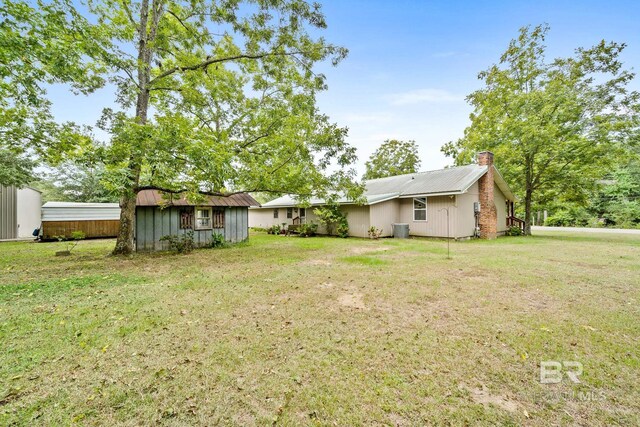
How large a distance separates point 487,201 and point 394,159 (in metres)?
19.9

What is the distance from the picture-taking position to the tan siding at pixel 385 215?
15234 mm

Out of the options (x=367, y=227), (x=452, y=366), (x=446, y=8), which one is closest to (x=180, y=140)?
(x=452, y=366)

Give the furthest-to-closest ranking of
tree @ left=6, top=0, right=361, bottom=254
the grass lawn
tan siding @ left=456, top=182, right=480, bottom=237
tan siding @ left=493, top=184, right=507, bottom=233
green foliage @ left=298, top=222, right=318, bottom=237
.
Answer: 1. green foliage @ left=298, top=222, right=318, bottom=237
2. tan siding @ left=493, top=184, right=507, bottom=233
3. tan siding @ left=456, top=182, right=480, bottom=237
4. tree @ left=6, top=0, right=361, bottom=254
5. the grass lawn

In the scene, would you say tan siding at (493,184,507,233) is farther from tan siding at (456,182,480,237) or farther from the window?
the window

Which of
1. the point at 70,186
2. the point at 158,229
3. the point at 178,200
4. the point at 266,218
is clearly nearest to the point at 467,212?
the point at 178,200

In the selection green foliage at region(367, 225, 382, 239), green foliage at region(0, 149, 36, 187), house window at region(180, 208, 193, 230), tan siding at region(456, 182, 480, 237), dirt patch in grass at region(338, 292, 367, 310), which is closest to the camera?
dirt patch in grass at region(338, 292, 367, 310)

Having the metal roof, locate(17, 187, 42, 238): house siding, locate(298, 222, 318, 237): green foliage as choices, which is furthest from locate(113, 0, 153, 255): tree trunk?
locate(17, 187, 42, 238): house siding

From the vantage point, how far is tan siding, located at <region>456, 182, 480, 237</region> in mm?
14352

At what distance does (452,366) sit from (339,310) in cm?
191

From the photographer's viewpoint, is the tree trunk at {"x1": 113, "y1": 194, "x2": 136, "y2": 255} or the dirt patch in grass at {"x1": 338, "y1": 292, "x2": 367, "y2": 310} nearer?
the dirt patch in grass at {"x1": 338, "y1": 292, "x2": 367, "y2": 310}

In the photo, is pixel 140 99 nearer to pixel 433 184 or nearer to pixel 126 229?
pixel 126 229

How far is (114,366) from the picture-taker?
2.71 metres

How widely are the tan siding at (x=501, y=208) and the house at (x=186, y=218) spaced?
15.7m

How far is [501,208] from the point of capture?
17.6 meters
